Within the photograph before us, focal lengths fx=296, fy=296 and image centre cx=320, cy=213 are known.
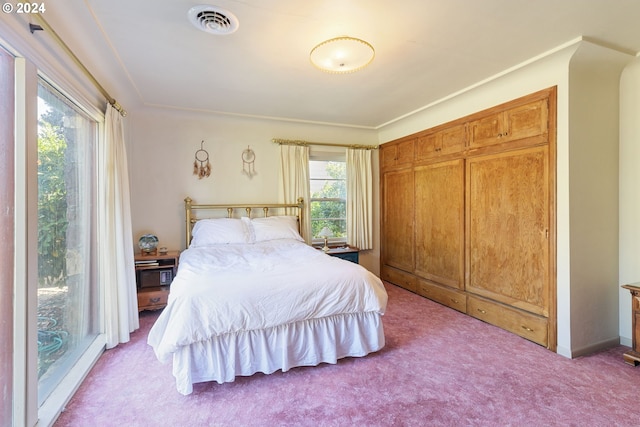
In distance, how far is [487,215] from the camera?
303cm

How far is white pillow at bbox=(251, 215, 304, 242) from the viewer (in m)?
3.61

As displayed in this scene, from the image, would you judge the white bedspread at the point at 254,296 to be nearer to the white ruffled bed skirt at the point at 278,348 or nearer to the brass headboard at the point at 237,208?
the white ruffled bed skirt at the point at 278,348

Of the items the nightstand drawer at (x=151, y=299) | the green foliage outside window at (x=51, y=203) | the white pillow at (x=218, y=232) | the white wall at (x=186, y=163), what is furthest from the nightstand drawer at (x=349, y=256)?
the green foliage outside window at (x=51, y=203)

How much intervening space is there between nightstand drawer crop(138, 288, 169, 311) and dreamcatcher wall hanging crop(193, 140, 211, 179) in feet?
4.93

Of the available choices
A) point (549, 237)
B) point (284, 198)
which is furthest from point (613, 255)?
point (284, 198)

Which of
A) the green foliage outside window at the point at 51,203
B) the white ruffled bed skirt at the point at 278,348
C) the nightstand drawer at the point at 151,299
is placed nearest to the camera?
the green foliage outside window at the point at 51,203

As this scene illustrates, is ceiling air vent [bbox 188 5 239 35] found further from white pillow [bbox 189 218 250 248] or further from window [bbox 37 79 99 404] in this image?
white pillow [bbox 189 218 250 248]

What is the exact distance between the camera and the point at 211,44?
218 centimetres

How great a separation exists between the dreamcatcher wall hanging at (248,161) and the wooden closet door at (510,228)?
2712mm

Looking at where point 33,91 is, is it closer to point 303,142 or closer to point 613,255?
point 303,142

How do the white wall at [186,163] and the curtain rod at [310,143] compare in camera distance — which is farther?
the curtain rod at [310,143]

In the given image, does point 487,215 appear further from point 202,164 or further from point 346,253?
point 202,164

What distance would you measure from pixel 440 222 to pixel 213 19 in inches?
121

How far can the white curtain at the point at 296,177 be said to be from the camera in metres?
4.18
